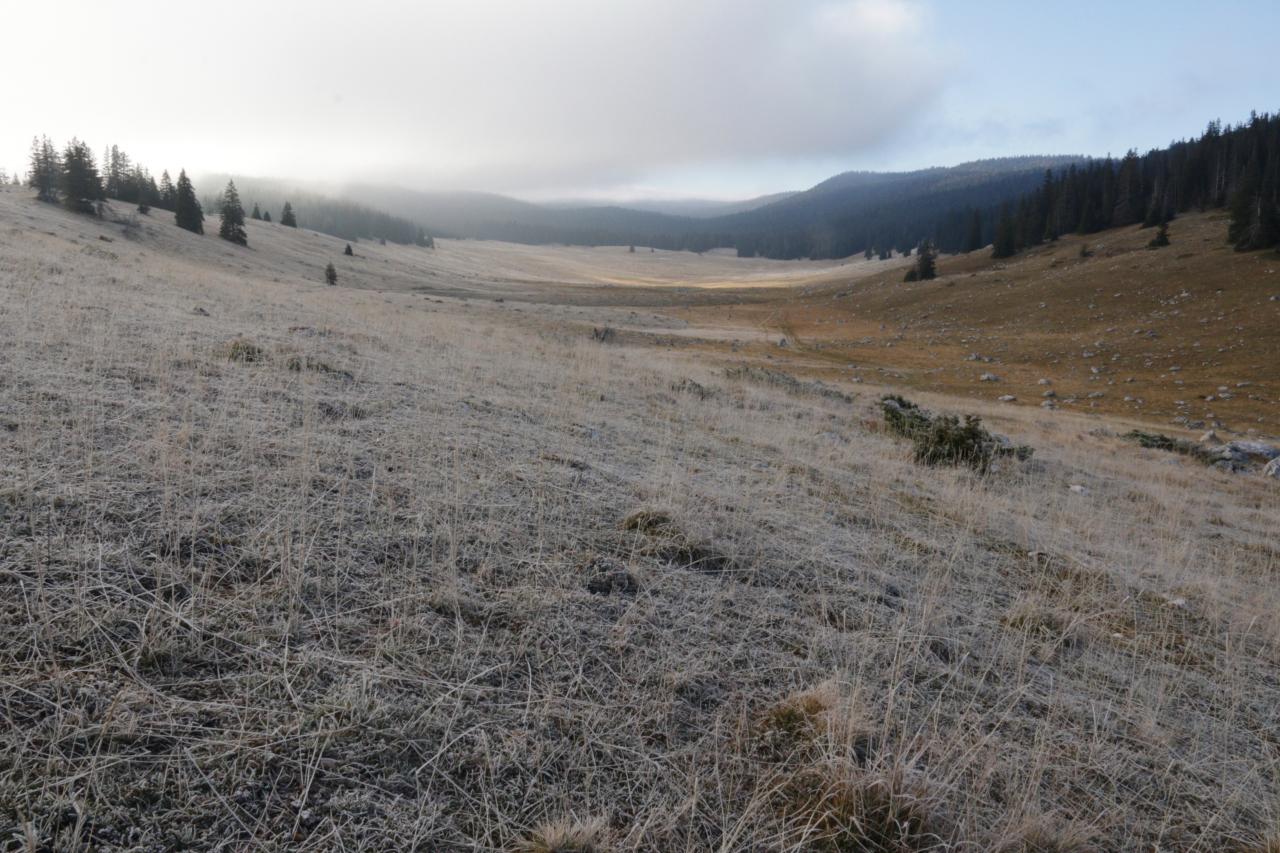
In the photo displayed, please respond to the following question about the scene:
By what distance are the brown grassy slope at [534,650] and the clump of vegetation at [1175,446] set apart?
1522cm

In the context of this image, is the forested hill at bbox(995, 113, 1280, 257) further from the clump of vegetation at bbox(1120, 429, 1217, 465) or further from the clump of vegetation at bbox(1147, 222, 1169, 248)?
the clump of vegetation at bbox(1120, 429, 1217, 465)

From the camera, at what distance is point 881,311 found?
6294 cm

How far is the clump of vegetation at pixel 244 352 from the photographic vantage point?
8172mm

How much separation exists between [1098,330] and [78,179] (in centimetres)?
8143

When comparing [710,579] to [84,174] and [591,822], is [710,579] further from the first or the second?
[84,174]

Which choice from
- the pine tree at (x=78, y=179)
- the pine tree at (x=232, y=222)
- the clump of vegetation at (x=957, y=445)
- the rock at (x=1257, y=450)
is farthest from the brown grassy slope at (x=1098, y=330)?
the pine tree at (x=78, y=179)

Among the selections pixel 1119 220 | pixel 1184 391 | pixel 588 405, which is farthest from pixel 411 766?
pixel 1119 220

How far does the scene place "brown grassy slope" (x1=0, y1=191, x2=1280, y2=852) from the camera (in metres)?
2.37

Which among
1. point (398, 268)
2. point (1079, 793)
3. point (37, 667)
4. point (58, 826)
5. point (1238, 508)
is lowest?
point (1238, 508)

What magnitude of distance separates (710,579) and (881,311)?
6446 centimetres

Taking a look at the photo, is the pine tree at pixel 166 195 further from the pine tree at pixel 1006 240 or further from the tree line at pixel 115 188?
the pine tree at pixel 1006 240

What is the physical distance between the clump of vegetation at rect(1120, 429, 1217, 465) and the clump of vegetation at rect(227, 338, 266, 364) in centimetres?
2386

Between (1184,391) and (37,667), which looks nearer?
(37,667)

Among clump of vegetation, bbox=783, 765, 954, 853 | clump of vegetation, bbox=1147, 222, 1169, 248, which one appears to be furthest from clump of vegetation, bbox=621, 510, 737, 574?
clump of vegetation, bbox=1147, 222, 1169, 248
